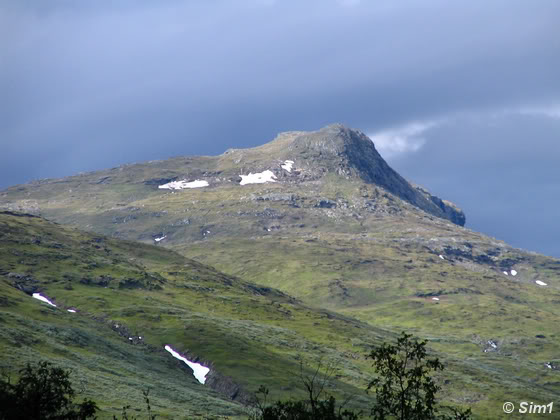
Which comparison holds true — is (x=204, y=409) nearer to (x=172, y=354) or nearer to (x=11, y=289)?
(x=172, y=354)

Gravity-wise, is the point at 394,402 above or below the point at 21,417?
above

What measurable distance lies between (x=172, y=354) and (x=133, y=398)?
6591 cm

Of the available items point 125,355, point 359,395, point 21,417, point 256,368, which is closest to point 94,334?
point 125,355

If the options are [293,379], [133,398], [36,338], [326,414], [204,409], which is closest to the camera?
[326,414]

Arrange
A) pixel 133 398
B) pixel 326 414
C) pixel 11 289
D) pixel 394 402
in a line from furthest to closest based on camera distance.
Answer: pixel 11 289
pixel 133 398
pixel 394 402
pixel 326 414

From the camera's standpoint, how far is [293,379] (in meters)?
175

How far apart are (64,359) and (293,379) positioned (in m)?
64.2

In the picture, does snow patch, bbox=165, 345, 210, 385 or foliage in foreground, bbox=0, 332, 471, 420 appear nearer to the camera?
foliage in foreground, bbox=0, 332, 471, 420

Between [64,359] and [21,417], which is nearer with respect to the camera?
[21,417]

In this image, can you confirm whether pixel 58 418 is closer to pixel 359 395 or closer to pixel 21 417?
pixel 21 417

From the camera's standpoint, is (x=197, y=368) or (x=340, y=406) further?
(x=197, y=368)

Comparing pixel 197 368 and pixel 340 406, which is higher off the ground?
pixel 340 406

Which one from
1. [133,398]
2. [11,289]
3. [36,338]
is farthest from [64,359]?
[11,289]

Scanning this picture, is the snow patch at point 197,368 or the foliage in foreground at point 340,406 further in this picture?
the snow patch at point 197,368
